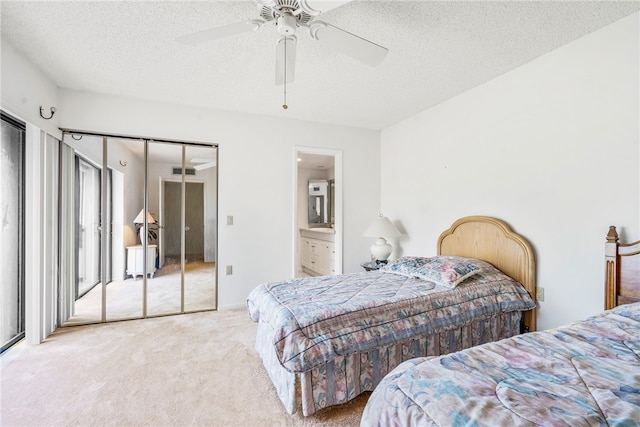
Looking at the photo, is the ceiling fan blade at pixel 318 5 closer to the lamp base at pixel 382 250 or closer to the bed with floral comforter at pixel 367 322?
the bed with floral comforter at pixel 367 322

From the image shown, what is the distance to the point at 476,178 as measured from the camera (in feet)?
9.18

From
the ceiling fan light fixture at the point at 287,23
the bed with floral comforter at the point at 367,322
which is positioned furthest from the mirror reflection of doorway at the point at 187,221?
the ceiling fan light fixture at the point at 287,23

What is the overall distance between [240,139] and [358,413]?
299cm

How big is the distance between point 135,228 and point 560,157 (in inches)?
157

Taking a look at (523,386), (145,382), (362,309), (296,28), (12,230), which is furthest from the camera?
(12,230)

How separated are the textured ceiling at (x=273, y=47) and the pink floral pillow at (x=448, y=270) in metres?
1.64

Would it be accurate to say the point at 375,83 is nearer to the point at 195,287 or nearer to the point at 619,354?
the point at 619,354

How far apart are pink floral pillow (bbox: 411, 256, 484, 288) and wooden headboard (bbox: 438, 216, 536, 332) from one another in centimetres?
21

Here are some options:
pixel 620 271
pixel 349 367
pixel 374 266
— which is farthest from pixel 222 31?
pixel 374 266

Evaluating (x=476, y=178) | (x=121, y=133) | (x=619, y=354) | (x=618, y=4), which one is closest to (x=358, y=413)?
(x=619, y=354)

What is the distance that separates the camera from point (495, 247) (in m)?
2.58

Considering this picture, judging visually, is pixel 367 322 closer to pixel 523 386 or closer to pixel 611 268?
pixel 523 386

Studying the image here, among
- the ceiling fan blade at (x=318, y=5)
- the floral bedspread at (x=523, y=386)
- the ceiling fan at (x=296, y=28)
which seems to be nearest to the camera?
the floral bedspread at (x=523, y=386)

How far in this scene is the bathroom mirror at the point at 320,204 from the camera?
6004 millimetres
